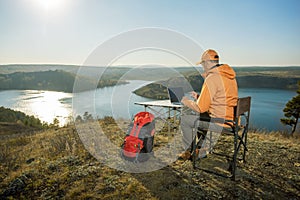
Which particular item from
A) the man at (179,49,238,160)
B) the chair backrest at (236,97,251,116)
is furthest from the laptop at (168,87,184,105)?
the chair backrest at (236,97,251,116)

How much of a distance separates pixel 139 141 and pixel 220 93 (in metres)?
1.44

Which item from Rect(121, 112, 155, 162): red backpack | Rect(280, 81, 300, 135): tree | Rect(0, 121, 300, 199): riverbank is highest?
Rect(121, 112, 155, 162): red backpack

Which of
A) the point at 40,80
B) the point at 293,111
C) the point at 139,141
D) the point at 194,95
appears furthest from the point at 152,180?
the point at 40,80

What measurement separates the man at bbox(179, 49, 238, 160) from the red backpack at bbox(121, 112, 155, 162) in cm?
85

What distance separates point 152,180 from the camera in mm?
2686

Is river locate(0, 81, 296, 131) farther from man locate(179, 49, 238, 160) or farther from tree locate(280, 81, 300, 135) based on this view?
man locate(179, 49, 238, 160)

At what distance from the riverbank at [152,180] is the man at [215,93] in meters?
0.79

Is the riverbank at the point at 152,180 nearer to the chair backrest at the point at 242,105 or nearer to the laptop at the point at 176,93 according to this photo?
the chair backrest at the point at 242,105

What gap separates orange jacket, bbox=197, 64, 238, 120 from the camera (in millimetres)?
2414

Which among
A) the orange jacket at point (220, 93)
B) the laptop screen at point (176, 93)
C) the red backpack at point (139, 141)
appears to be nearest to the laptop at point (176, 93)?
the laptop screen at point (176, 93)

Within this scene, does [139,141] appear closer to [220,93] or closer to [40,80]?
[220,93]

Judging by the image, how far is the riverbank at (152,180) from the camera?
7.70 feet

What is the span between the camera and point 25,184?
2.59 m

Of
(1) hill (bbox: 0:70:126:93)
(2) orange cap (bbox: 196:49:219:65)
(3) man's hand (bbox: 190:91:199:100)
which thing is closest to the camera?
(2) orange cap (bbox: 196:49:219:65)
